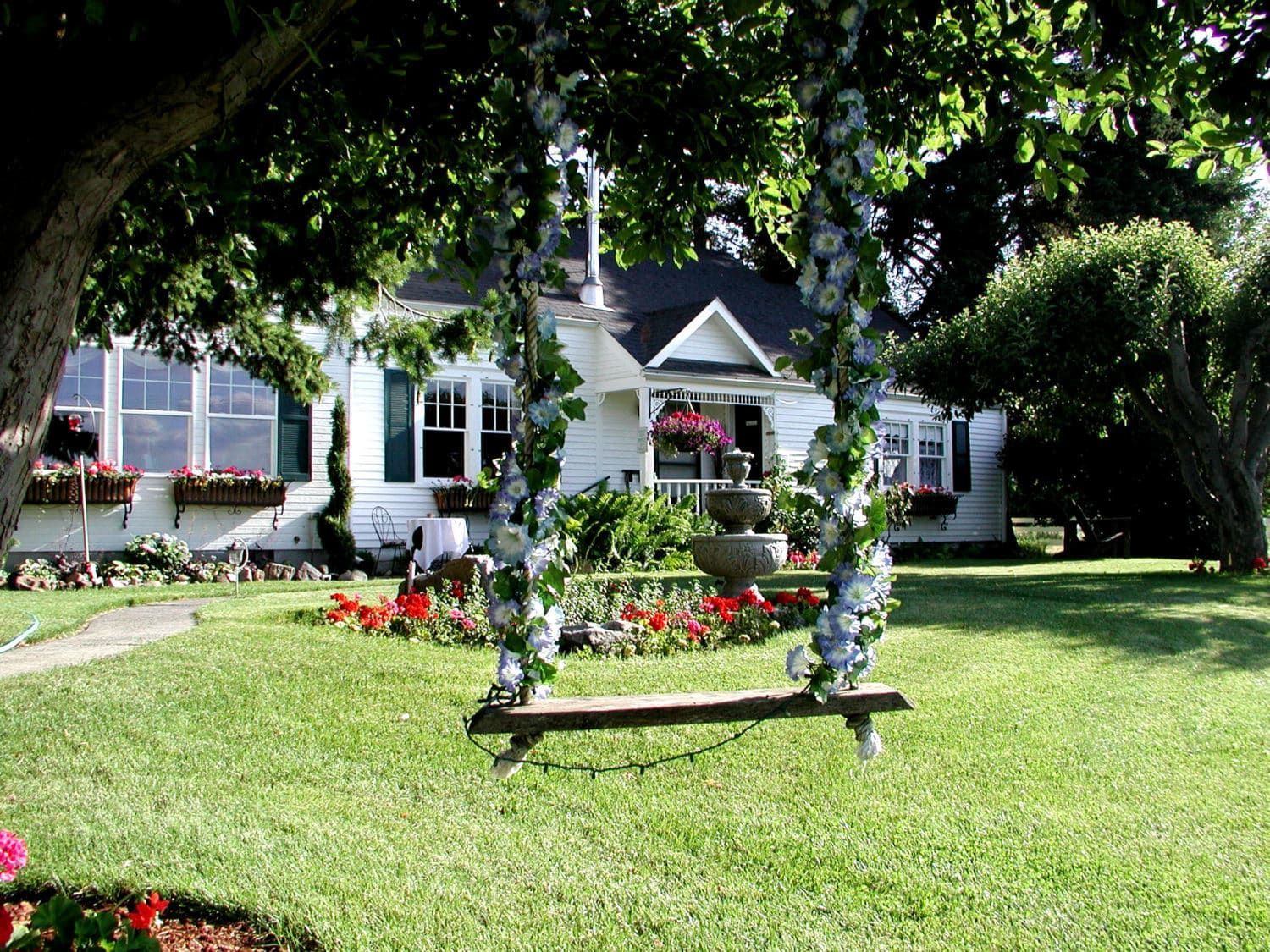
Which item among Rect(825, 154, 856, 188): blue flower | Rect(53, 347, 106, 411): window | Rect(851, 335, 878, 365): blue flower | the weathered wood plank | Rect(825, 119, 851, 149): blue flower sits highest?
Rect(53, 347, 106, 411): window

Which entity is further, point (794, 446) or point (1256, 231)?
point (794, 446)

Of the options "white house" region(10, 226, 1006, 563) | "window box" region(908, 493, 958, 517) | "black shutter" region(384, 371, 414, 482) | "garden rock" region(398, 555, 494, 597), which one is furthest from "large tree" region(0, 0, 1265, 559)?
"window box" region(908, 493, 958, 517)

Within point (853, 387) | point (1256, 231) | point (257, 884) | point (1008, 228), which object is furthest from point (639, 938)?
point (1008, 228)

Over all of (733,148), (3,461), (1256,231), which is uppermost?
(1256,231)

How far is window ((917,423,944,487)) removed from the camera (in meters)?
21.2

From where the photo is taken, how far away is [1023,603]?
1026cm

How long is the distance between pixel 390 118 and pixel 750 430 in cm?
1535

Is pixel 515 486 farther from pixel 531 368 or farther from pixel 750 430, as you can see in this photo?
pixel 750 430

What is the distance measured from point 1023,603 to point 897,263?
22.6 m

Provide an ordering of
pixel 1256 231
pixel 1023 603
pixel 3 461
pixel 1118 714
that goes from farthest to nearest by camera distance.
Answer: pixel 1256 231 → pixel 1023 603 → pixel 1118 714 → pixel 3 461

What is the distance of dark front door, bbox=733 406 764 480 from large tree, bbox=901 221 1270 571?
3.90m

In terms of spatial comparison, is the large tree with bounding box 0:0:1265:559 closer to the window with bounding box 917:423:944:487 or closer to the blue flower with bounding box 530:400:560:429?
the blue flower with bounding box 530:400:560:429

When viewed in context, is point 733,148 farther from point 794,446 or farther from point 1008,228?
point 1008,228

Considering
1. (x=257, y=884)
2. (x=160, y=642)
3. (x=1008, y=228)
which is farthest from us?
(x=1008, y=228)
